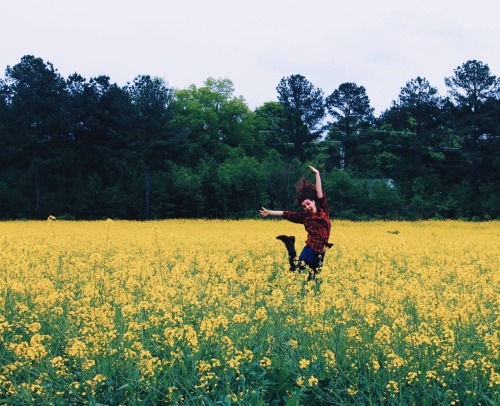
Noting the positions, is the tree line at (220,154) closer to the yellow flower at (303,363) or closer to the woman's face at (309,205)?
the woman's face at (309,205)

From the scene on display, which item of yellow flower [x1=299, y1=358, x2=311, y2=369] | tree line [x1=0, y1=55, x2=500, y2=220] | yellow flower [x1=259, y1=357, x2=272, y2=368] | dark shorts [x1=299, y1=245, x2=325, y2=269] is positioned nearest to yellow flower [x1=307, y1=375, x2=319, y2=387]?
yellow flower [x1=299, y1=358, x2=311, y2=369]

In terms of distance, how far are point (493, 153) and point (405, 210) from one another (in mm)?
12588

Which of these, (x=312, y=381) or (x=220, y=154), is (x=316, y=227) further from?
(x=220, y=154)

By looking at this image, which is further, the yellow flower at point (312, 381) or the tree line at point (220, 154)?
the tree line at point (220, 154)

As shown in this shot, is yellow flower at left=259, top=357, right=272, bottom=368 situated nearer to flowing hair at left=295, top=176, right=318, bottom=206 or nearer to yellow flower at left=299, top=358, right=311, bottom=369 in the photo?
yellow flower at left=299, top=358, right=311, bottom=369

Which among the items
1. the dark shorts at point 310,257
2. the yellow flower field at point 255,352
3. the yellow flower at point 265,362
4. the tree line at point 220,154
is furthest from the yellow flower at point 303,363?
the tree line at point 220,154

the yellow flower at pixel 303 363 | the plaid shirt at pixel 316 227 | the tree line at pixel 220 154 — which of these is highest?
the tree line at pixel 220 154

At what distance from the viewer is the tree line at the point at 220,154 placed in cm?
3947

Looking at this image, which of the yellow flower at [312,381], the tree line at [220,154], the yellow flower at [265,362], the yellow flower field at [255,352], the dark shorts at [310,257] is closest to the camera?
the yellow flower at [312,381]

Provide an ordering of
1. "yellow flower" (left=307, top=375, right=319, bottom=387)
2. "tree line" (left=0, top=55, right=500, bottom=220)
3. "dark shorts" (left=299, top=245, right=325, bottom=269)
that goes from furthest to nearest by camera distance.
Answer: "tree line" (left=0, top=55, right=500, bottom=220) → "dark shorts" (left=299, top=245, right=325, bottom=269) → "yellow flower" (left=307, top=375, right=319, bottom=387)

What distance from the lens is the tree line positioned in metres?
39.5

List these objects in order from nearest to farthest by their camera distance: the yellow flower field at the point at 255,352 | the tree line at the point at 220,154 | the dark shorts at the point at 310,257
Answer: the yellow flower field at the point at 255,352 < the dark shorts at the point at 310,257 < the tree line at the point at 220,154

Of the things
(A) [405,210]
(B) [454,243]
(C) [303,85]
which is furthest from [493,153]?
(B) [454,243]

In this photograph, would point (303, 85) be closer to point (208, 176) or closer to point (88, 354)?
point (208, 176)
